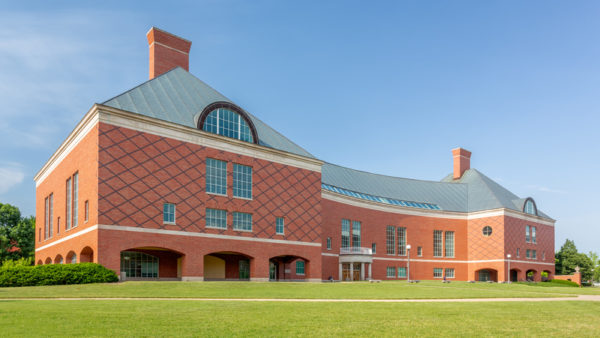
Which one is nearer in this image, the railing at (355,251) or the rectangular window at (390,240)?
the railing at (355,251)

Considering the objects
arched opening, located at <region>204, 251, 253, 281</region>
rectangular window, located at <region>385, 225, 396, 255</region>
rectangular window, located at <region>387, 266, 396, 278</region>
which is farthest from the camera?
rectangular window, located at <region>385, 225, 396, 255</region>

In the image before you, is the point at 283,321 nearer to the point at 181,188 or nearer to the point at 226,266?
the point at 181,188

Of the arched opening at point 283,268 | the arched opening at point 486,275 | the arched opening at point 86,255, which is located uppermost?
the arched opening at point 86,255

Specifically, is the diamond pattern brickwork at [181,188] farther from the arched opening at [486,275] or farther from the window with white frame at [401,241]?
the arched opening at [486,275]

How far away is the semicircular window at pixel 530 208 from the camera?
6844cm

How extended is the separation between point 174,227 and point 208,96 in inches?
444

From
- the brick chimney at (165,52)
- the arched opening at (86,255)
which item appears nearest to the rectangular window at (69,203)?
the arched opening at (86,255)

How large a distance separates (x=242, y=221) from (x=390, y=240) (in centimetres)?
2630

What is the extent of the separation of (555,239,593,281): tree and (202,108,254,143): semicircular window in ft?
209

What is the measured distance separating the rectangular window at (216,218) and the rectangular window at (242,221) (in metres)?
0.97

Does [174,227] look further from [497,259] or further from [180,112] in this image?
[497,259]

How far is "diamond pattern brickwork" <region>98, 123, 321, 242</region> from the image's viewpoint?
32594mm

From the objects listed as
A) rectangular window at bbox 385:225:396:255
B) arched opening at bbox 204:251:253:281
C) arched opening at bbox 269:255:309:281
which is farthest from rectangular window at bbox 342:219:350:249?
arched opening at bbox 204:251:253:281

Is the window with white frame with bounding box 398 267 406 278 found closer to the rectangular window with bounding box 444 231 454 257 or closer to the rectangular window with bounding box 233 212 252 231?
the rectangular window with bounding box 444 231 454 257
